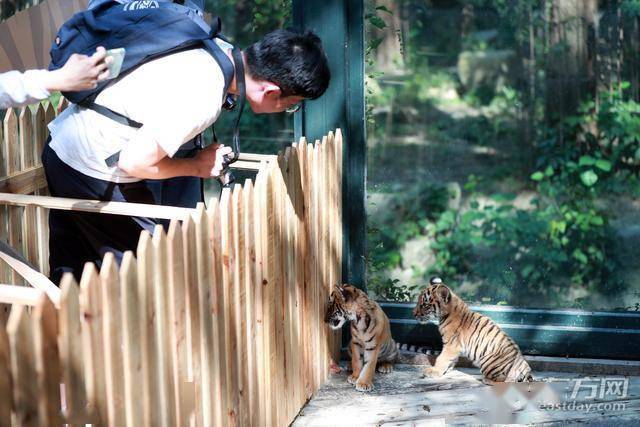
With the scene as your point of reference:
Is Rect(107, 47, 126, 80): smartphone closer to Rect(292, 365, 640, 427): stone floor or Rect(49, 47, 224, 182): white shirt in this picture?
Rect(49, 47, 224, 182): white shirt

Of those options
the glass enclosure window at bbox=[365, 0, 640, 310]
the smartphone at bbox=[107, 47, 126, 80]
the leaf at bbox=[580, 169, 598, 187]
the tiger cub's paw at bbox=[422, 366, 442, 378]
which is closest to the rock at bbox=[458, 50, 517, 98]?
the glass enclosure window at bbox=[365, 0, 640, 310]

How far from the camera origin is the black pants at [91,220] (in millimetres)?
4230

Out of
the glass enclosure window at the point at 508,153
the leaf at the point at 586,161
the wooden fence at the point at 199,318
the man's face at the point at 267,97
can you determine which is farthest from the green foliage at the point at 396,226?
the man's face at the point at 267,97

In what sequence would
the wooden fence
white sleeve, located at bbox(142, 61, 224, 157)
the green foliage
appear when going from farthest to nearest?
the green foliage
white sleeve, located at bbox(142, 61, 224, 157)
the wooden fence

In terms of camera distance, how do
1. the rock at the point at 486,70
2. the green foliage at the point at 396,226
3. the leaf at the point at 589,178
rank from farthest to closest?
the rock at the point at 486,70, the leaf at the point at 589,178, the green foliage at the point at 396,226

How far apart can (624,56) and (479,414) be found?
2.50 meters

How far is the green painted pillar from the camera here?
5711mm

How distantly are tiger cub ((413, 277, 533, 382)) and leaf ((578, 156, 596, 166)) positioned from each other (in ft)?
6.41

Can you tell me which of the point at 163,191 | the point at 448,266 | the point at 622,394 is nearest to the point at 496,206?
the point at 448,266

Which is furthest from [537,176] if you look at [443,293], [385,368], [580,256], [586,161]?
[385,368]

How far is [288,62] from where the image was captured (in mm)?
4035

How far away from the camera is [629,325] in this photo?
5.87m

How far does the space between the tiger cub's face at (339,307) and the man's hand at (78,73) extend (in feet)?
7.35

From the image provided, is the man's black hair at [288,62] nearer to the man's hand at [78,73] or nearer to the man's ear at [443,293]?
the man's hand at [78,73]
